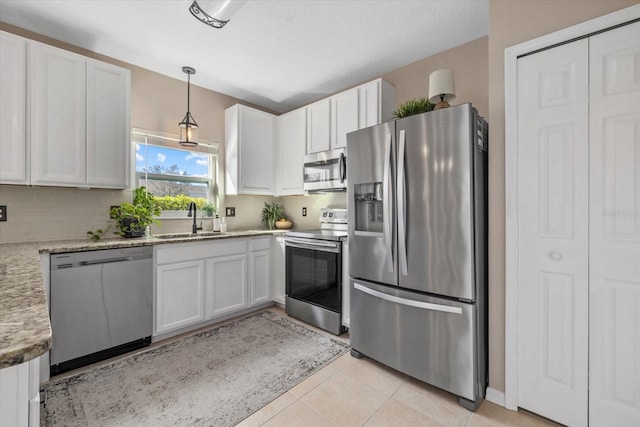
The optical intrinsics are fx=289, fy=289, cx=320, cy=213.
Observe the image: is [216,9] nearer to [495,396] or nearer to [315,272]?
[315,272]

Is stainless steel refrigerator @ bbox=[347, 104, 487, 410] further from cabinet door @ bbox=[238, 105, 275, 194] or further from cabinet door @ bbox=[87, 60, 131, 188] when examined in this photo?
cabinet door @ bbox=[87, 60, 131, 188]

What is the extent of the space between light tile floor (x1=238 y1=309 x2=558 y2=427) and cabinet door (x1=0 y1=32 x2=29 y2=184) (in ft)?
7.80

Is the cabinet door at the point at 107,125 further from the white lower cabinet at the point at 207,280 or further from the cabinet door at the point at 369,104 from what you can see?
the cabinet door at the point at 369,104

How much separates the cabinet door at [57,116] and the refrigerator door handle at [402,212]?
2536 millimetres

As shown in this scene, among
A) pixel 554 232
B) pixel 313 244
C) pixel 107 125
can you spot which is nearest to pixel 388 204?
pixel 554 232

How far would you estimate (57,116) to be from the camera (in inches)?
89.2

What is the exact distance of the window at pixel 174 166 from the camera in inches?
120

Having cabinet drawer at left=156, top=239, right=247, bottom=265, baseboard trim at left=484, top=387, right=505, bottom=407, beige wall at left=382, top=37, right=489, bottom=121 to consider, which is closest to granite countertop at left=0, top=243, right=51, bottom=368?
cabinet drawer at left=156, top=239, right=247, bottom=265

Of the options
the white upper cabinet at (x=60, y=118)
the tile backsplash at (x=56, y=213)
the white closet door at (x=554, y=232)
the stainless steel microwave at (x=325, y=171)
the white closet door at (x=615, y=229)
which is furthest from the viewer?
the stainless steel microwave at (x=325, y=171)

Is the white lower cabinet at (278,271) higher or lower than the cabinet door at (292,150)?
lower

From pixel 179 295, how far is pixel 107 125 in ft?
5.32

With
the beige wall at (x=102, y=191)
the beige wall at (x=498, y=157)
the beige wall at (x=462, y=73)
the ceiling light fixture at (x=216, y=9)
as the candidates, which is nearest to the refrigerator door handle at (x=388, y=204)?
the beige wall at (x=498, y=157)

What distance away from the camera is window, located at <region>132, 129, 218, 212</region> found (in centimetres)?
306

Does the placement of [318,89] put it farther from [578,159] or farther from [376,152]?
[578,159]
